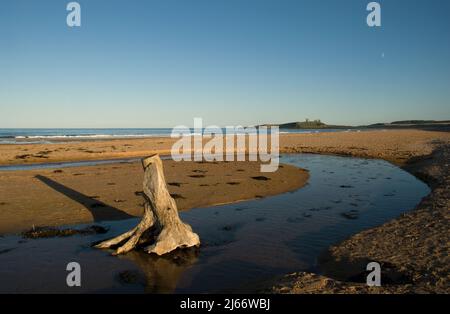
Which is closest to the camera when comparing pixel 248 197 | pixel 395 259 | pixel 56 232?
pixel 395 259

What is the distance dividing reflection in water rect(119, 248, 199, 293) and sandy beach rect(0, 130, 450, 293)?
7.46ft

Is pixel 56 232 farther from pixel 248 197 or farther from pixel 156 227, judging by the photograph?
pixel 248 197

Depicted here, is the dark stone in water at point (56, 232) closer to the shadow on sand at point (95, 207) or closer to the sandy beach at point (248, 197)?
the sandy beach at point (248, 197)

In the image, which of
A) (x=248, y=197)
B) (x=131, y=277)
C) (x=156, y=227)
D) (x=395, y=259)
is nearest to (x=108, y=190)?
(x=248, y=197)

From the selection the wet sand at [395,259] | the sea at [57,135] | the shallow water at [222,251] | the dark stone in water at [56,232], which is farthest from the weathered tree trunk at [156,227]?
the sea at [57,135]

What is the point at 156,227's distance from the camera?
34.1 feet

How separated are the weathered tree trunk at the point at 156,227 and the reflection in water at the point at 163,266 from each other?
236 mm

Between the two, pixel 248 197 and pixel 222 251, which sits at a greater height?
pixel 248 197

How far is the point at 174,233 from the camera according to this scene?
9852 mm

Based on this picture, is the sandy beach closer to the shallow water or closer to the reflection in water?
the shallow water

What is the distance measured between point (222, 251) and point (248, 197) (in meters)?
7.13
